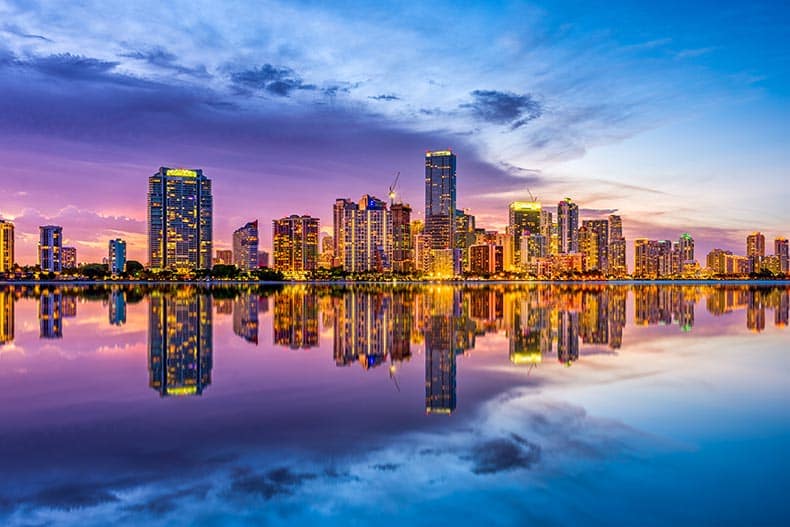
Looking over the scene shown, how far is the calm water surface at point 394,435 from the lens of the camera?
921cm

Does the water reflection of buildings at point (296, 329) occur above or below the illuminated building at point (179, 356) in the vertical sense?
below

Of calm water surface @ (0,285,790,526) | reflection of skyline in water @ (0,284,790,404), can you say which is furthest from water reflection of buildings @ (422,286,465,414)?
calm water surface @ (0,285,790,526)

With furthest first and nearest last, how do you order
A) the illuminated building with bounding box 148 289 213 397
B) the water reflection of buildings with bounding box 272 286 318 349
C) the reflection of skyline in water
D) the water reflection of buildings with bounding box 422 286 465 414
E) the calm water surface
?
the water reflection of buildings with bounding box 272 286 318 349
the reflection of skyline in water
the illuminated building with bounding box 148 289 213 397
the water reflection of buildings with bounding box 422 286 465 414
the calm water surface

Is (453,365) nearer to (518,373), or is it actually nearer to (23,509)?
(518,373)

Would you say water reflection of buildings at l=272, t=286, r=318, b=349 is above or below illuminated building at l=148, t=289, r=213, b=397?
below

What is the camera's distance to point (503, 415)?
48.8ft

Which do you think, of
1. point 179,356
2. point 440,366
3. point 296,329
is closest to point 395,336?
point 296,329

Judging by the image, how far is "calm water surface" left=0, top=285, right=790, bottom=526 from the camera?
30.2 feet

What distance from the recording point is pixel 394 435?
13.1m

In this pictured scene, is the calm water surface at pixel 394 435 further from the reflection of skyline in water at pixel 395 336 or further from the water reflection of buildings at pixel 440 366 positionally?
the reflection of skyline in water at pixel 395 336

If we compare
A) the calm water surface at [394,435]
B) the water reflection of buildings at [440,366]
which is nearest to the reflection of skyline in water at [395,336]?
the water reflection of buildings at [440,366]

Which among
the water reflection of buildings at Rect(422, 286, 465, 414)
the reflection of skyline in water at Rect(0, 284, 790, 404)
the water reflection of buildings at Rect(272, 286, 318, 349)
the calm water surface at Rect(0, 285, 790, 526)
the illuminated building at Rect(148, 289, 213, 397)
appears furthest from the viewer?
the water reflection of buildings at Rect(272, 286, 318, 349)

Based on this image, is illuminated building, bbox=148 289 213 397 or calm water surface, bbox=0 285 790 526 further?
illuminated building, bbox=148 289 213 397

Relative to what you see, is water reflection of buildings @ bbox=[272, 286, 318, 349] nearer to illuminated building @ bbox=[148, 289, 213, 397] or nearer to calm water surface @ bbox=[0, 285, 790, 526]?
calm water surface @ bbox=[0, 285, 790, 526]
